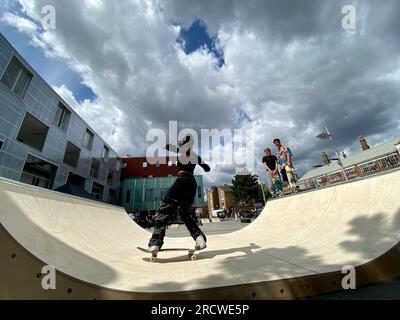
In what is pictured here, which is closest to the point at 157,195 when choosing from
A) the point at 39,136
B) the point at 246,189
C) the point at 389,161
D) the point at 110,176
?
the point at 110,176

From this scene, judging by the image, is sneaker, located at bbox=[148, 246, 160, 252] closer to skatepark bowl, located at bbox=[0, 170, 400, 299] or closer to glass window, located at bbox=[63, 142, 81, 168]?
skatepark bowl, located at bbox=[0, 170, 400, 299]

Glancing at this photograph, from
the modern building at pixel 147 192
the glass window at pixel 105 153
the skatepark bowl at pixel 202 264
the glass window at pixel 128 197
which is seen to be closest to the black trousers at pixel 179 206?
the skatepark bowl at pixel 202 264

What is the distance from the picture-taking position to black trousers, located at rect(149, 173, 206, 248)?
2809 mm

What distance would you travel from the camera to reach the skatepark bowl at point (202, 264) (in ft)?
4.89

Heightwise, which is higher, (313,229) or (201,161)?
(201,161)

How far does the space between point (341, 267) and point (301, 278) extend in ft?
1.55

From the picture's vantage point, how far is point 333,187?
12.4ft

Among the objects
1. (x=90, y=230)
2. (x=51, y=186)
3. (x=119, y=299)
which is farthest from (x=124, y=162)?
(x=119, y=299)

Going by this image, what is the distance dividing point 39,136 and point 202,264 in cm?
2155

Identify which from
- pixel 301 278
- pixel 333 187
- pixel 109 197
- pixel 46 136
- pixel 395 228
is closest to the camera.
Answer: pixel 301 278

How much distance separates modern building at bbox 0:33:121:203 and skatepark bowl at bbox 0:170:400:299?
1381 centimetres

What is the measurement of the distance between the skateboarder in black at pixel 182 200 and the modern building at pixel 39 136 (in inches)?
580

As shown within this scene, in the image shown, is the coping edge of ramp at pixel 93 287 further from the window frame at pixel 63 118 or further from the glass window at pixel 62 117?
the glass window at pixel 62 117
